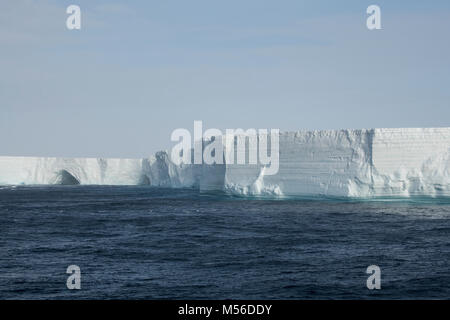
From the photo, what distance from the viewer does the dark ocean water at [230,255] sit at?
9.87m

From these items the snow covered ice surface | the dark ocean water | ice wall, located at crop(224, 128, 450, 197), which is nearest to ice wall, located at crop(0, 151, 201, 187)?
the snow covered ice surface

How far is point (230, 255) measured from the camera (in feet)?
43.6

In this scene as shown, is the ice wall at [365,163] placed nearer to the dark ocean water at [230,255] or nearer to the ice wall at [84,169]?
the dark ocean water at [230,255]

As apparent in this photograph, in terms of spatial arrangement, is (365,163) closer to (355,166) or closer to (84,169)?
(355,166)

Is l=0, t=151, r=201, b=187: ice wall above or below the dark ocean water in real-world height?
above

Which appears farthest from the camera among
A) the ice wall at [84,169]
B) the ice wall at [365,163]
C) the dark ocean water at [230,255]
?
the ice wall at [84,169]

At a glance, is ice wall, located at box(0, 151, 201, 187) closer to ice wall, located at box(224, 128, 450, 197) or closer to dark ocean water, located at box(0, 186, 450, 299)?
ice wall, located at box(224, 128, 450, 197)

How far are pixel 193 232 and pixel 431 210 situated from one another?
11.7 meters

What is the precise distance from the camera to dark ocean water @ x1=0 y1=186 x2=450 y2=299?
32.4ft

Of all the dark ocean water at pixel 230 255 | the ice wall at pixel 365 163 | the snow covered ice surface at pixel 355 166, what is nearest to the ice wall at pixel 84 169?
the snow covered ice surface at pixel 355 166

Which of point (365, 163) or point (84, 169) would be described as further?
point (84, 169)

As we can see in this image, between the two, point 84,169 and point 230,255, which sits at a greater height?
point 84,169

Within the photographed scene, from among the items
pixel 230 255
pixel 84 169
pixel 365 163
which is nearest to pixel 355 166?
pixel 365 163

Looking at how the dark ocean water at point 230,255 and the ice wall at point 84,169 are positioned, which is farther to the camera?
the ice wall at point 84,169
